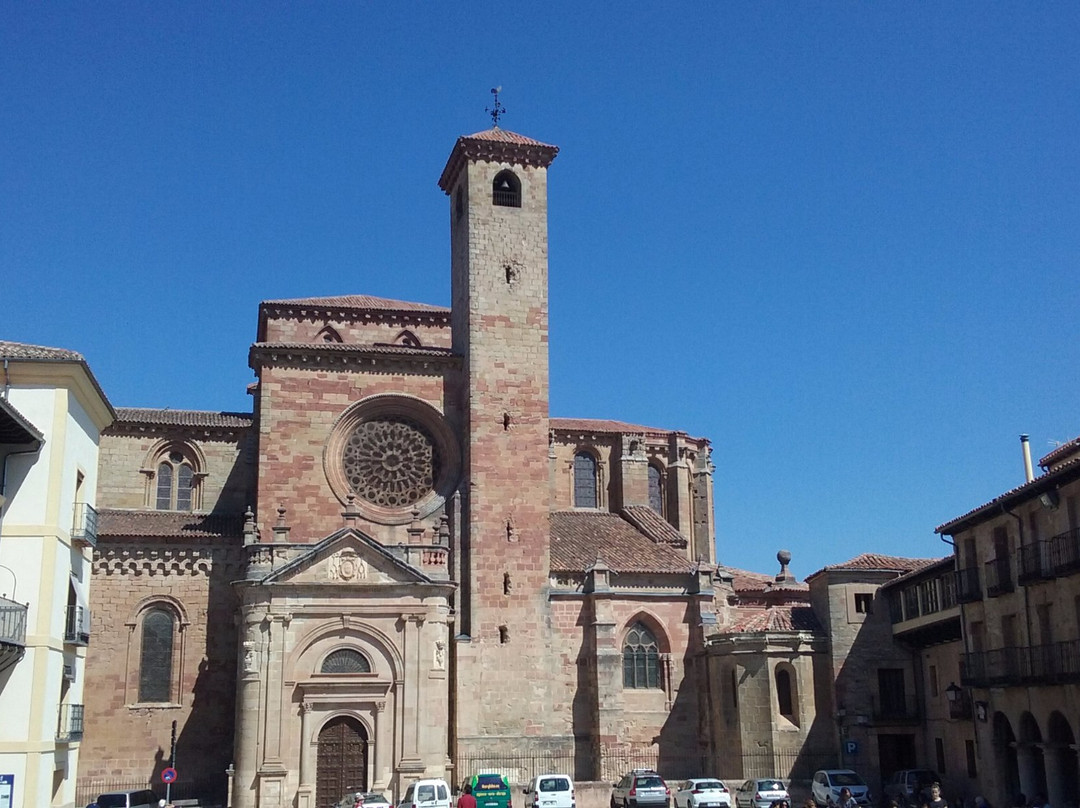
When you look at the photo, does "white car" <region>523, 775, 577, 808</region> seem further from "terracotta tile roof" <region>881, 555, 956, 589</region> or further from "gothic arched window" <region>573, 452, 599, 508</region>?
"gothic arched window" <region>573, 452, 599, 508</region>

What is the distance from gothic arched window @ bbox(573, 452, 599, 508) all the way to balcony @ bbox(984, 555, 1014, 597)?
21.8 metres

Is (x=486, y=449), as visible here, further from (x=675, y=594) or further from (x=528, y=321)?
(x=675, y=594)

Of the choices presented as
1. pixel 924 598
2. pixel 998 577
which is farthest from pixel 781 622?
pixel 998 577

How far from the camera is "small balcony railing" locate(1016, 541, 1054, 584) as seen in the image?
1112 inches

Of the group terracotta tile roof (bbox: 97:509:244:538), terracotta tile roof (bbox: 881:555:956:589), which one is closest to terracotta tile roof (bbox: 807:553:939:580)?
terracotta tile roof (bbox: 881:555:956:589)

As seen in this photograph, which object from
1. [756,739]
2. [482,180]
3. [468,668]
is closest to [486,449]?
[468,668]

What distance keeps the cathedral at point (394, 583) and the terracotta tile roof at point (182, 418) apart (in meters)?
0.14

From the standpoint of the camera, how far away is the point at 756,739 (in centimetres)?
3756

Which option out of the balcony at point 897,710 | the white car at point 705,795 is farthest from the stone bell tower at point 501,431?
the balcony at point 897,710

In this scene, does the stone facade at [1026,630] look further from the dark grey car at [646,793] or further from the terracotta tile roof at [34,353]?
the terracotta tile roof at [34,353]

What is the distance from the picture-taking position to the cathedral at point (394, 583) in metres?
35.9

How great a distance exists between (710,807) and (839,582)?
393 inches

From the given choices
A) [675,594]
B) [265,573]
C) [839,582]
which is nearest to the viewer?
[265,573]

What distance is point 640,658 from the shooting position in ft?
135
